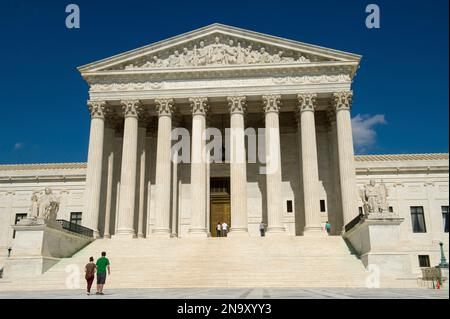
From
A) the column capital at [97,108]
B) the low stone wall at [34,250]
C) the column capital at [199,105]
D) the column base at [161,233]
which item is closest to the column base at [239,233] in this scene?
the column base at [161,233]

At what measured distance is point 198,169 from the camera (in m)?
33.2

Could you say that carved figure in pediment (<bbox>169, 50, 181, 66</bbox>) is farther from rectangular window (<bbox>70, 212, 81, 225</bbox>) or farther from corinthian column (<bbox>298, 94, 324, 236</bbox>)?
rectangular window (<bbox>70, 212, 81, 225</bbox>)

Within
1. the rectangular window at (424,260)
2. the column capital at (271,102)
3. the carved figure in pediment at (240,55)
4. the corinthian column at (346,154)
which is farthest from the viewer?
the rectangular window at (424,260)

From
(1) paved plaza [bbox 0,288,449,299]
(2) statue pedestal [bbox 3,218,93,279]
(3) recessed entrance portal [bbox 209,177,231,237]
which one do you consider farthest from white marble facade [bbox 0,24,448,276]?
(1) paved plaza [bbox 0,288,449,299]

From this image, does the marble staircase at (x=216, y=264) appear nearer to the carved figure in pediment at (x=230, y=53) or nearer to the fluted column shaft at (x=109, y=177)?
the fluted column shaft at (x=109, y=177)

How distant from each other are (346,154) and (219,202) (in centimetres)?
1255

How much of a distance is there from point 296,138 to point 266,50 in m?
8.76

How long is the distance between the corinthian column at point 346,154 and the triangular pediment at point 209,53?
457 centimetres

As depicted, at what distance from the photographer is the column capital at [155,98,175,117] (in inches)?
1371

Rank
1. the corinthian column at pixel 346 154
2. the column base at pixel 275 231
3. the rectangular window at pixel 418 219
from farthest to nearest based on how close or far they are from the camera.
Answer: the rectangular window at pixel 418 219 → the corinthian column at pixel 346 154 → the column base at pixel 275 231

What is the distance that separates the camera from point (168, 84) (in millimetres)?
35406

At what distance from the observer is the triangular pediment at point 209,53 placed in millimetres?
35000
